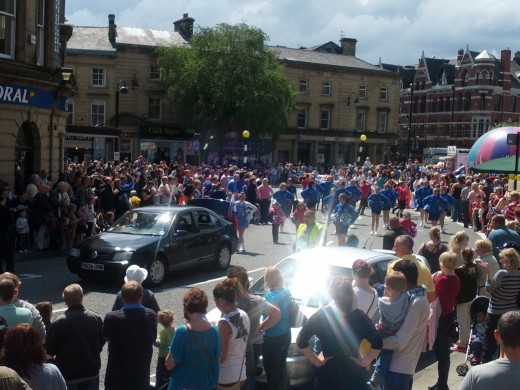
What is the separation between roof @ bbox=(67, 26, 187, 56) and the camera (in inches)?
2119

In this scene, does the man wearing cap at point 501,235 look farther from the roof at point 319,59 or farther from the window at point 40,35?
the roof at point 319,59

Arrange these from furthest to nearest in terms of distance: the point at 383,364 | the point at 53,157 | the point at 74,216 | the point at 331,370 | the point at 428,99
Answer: the point at 428,99, the point at 53,157, the point at 74,216, the point at 383,364, the point at 331,370

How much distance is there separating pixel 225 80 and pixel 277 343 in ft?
154

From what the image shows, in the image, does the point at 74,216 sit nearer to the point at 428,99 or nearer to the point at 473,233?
the point at 473,233

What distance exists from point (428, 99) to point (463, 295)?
3175 inches

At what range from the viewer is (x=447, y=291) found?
27.6ft

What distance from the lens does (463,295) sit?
357 inches

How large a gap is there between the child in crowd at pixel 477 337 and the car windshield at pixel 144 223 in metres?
6.97

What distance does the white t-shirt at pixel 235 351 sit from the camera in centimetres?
603

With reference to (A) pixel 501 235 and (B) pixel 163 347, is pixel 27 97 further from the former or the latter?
(B) pixel 163 347

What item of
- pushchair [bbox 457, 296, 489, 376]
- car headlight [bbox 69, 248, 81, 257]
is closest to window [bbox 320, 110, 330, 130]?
car headlight [bbox 69, 248, 81, 257]

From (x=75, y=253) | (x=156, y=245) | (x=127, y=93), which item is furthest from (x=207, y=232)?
(x=127, y=93)

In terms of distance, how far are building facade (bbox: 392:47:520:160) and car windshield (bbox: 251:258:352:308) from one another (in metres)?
68.0

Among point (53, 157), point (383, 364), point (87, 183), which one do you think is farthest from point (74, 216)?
point (383, 364)
